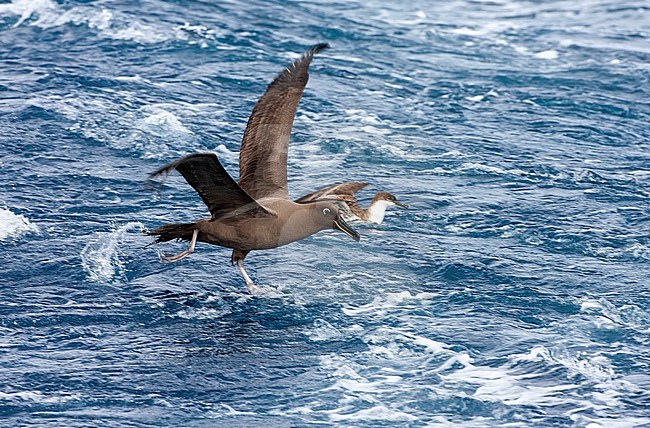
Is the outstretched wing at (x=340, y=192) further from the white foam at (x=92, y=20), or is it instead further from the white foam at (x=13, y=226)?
the white foam at (x=92, y=20)

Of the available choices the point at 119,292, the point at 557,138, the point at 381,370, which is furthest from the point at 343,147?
the point at 381,370

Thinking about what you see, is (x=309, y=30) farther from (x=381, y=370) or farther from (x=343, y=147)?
(x=381, y=370)

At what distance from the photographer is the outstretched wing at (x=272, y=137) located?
36.7ft

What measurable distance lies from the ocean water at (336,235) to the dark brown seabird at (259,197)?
25.8 inches

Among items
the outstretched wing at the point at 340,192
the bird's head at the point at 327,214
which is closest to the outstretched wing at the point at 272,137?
the outstretched wing at the point at 340,192

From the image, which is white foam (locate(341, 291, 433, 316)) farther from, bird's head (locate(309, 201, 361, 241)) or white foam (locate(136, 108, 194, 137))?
white foam (locate(136, 108, 194, 137))

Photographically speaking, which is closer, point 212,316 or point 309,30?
point 212,316

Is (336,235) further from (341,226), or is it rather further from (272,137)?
(341,226)

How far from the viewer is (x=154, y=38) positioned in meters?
19.3

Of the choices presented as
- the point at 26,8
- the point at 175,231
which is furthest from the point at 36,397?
the point at 26,8

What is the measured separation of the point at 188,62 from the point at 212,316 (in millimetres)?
9201

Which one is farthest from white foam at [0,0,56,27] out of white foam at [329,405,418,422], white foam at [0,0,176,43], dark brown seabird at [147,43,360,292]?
white foam at [329,405,418,422]

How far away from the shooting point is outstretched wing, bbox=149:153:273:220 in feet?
30.7

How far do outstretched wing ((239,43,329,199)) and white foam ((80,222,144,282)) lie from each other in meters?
1.56
